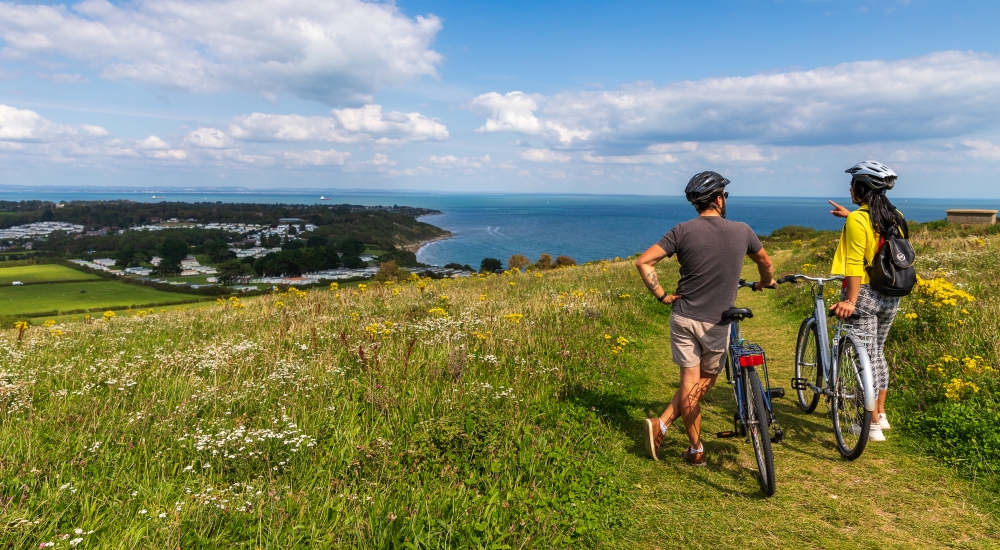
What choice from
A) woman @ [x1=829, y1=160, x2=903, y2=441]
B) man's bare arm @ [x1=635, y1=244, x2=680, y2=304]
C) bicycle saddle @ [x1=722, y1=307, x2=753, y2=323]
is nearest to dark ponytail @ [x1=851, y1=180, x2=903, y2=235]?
woman @ [x1=829, y1=160, x2=903, y2=441]

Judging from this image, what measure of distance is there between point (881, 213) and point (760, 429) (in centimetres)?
232

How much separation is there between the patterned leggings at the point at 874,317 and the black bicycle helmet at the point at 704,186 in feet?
6.45

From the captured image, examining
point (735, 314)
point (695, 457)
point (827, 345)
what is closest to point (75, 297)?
point (695, 457)

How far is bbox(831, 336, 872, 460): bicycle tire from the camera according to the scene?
469cm

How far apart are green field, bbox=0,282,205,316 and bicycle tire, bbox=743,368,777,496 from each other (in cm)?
4898

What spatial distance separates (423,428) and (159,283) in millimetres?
70176

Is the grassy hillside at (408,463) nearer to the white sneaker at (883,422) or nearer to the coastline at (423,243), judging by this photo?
the white sneaker at (883,422)

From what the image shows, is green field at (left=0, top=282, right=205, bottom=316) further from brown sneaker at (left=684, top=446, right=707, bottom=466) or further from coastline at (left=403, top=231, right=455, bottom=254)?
coastline at (left=403, top=231, right=455, bottom=254)

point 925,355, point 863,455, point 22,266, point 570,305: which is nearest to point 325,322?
point 570,305

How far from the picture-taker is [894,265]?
4656 mm

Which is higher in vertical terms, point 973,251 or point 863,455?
point 973,251

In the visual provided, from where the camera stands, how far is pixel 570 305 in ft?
33.9

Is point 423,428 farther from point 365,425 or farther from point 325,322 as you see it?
point 325,322

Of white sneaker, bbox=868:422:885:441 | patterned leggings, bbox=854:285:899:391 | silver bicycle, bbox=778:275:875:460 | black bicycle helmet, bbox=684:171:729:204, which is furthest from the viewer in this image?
white sneaker, bbox=868:422:885:441
